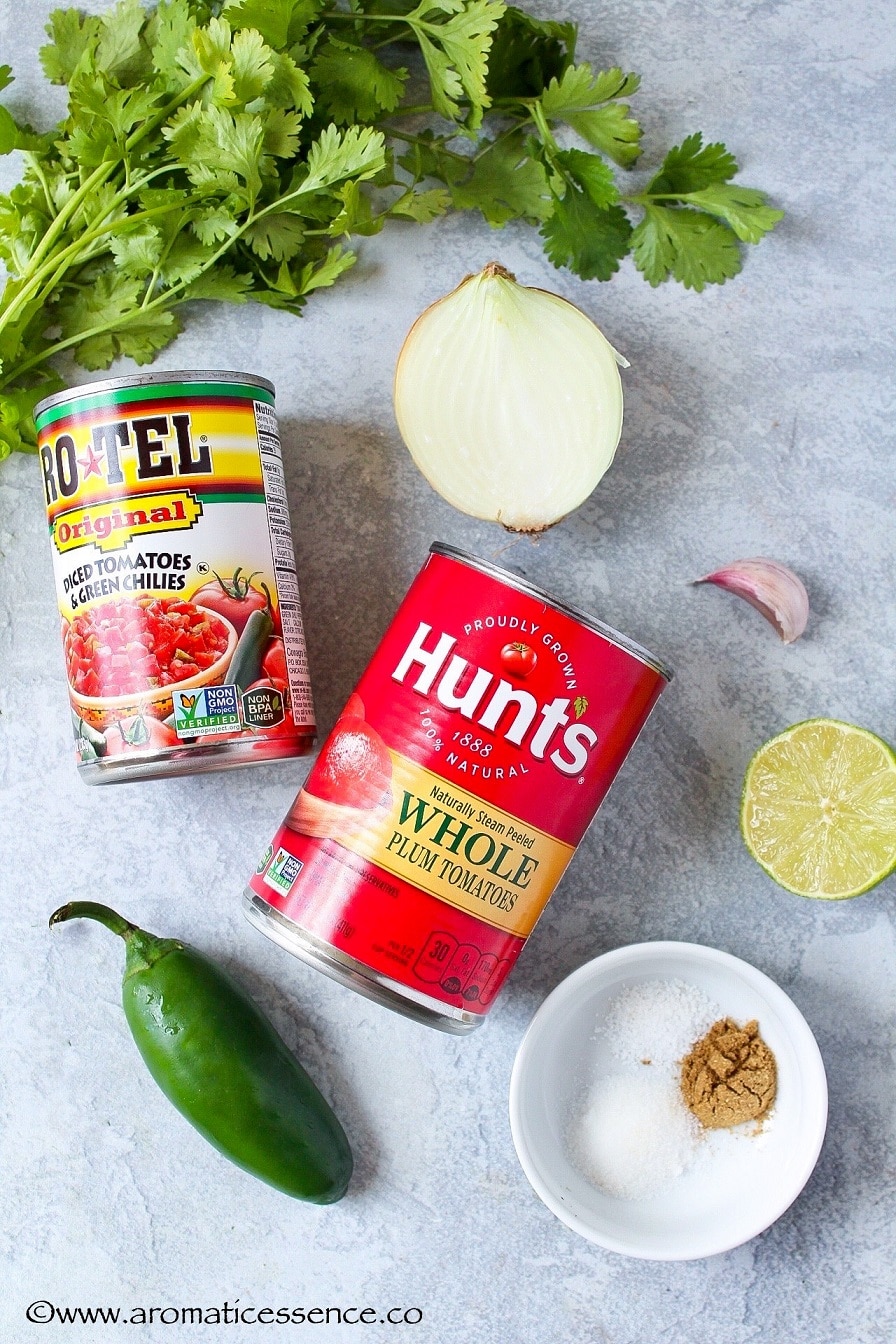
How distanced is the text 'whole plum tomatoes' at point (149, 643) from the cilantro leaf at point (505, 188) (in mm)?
551

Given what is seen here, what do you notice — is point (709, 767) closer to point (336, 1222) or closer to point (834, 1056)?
point (834, 1056)

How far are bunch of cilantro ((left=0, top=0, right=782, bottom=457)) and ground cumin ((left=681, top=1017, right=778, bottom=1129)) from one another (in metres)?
0.83

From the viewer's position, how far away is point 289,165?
115 centimetres

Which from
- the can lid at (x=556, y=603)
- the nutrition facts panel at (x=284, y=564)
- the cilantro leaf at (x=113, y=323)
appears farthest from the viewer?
the cilantro leaf at (x=113, y=323)

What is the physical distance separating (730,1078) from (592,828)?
0.29 m

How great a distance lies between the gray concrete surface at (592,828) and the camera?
1.17 m

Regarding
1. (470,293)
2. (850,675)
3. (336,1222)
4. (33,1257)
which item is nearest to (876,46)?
(470,293)

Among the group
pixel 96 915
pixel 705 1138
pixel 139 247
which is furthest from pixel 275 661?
pixel 705 1138

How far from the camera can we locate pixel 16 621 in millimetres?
1220

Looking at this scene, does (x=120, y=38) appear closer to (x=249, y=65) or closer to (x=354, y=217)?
(x=249, y=65)

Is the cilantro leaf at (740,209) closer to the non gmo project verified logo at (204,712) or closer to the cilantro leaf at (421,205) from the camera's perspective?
the cilantro leaf at (421,205)

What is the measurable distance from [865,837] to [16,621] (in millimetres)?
960

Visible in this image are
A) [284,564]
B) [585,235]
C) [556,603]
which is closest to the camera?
[556,603]

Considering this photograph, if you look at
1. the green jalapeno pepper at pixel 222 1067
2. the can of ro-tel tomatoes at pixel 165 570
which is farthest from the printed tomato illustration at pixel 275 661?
the green jalapeno pepper at pixel 222 1067
